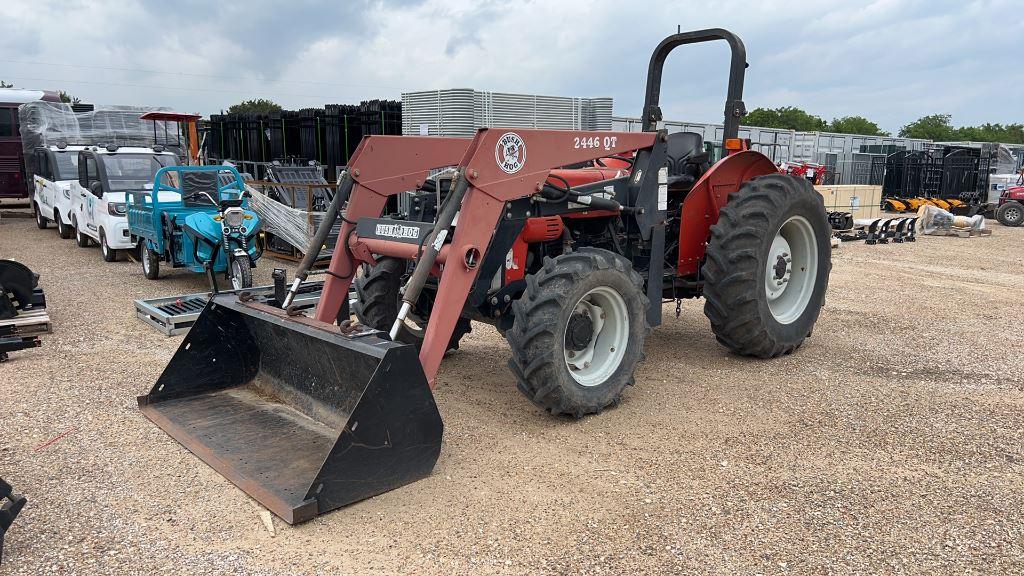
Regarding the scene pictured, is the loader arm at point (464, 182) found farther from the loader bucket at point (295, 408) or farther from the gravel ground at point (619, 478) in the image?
the gravel ground at point (619, 478)

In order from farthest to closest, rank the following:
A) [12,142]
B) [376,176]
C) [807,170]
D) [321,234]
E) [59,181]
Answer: [12,142] < [807,170] < [59,181] < [376,176] < [321,234]

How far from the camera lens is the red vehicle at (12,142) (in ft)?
63.2

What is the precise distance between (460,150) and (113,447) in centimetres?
271

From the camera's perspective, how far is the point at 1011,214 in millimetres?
19391

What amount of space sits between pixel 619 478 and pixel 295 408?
6.28ft

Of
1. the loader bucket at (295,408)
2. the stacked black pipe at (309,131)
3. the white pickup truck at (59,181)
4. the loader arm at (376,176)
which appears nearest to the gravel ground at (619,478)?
the loader bucket at (295,408)

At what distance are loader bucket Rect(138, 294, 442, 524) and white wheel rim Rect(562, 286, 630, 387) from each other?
124 cm

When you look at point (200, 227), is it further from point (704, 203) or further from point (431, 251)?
point (704, 203)

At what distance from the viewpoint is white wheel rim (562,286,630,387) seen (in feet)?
15.0

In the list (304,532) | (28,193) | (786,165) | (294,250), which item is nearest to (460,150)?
(304,532)

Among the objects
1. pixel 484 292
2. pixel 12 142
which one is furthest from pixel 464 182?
pixel 12 142

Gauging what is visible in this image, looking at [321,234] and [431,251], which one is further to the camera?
[321,234]

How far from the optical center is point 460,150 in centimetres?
495

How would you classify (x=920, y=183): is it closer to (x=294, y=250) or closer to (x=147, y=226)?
(x=294, y=250)
